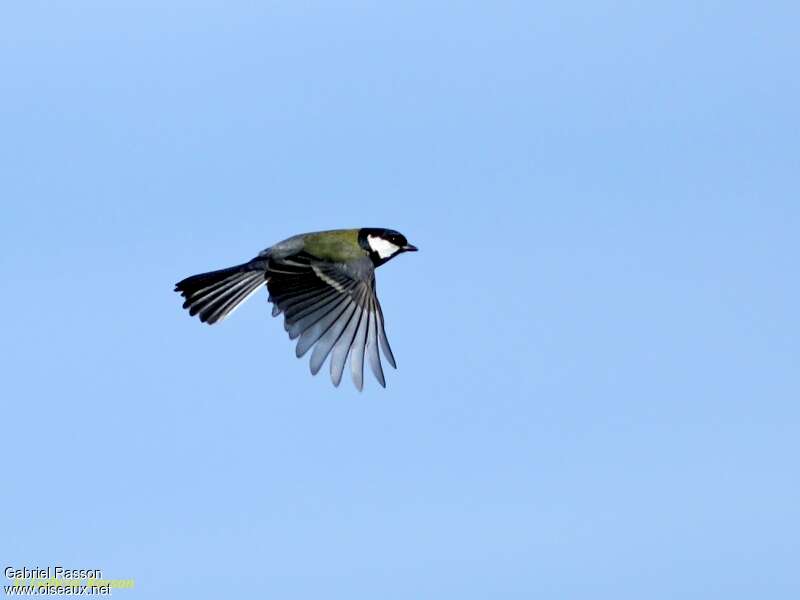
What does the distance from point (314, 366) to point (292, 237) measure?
8.80 ft

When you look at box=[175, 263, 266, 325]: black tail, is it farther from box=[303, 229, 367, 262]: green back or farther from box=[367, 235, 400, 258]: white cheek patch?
box=[367, 235, 400, 258]: white cheek patch

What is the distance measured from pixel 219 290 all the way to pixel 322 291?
1276 millimetres

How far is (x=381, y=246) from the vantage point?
50.5ft

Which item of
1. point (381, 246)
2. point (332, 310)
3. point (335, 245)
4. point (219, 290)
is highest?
point (381, 246)

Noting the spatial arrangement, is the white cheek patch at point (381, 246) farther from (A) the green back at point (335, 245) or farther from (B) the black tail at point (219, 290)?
(B) the black tail at point (219, 290)

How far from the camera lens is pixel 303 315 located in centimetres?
1341

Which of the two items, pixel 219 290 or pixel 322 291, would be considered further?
pixel 219 290

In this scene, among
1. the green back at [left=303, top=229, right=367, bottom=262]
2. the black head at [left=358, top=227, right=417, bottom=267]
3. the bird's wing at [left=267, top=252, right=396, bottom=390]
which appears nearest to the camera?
the bird's wing at [left=267, top=252, right=396, bottom=390]

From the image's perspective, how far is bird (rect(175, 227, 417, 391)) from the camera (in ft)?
43.0

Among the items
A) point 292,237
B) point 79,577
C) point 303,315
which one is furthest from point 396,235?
point 79,577

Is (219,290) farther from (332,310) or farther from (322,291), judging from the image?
(332,310)

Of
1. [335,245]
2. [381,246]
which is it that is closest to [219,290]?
[335,245]

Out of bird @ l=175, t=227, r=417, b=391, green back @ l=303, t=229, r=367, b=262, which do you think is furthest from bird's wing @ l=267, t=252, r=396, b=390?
green back @ l=303, t=229, r=367, b=262

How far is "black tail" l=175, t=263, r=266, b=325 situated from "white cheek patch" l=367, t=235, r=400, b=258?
1.62 m
